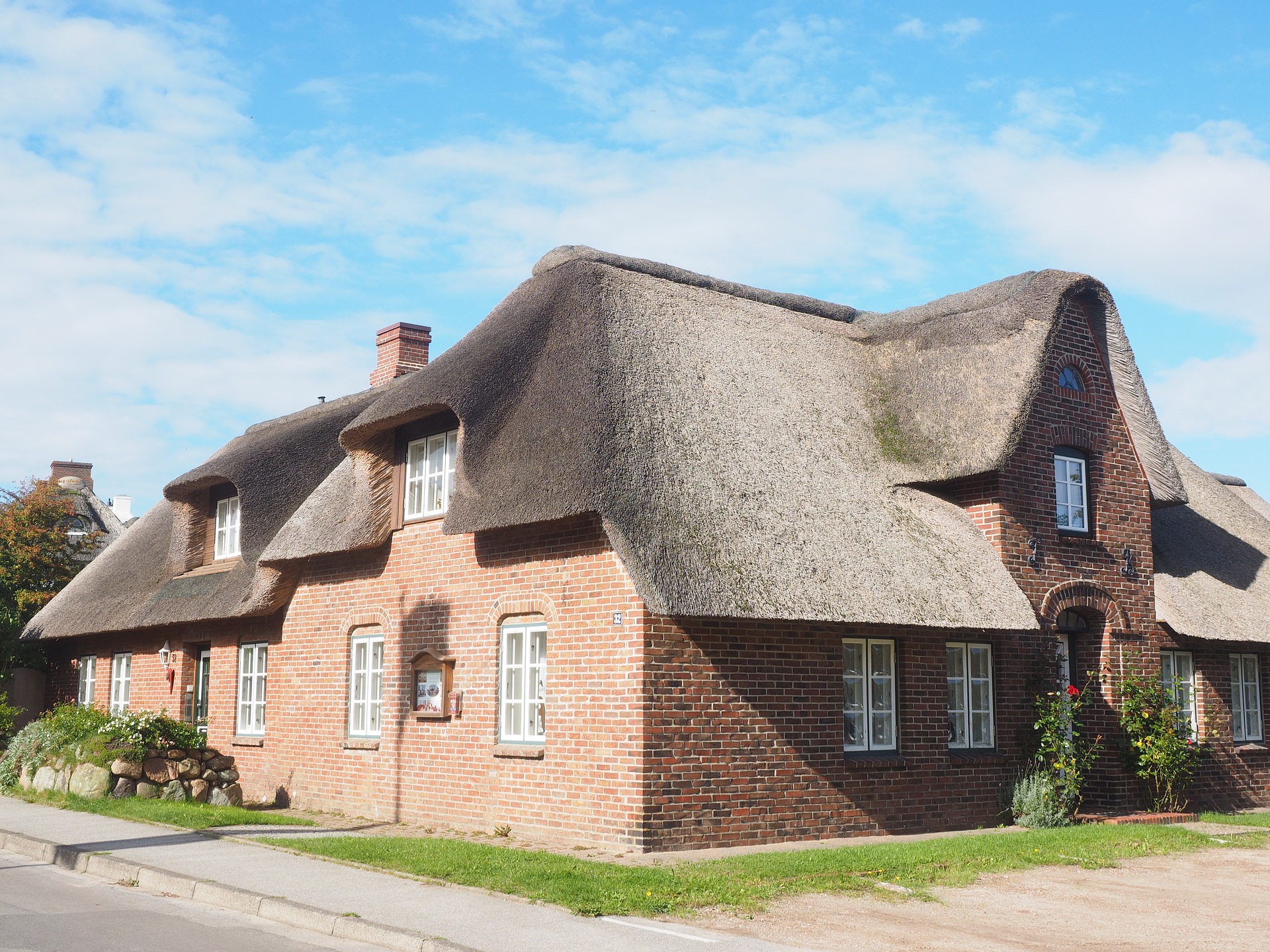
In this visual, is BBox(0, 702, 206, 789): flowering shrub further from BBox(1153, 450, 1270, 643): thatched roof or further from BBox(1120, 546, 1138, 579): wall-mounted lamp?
BBox(1153, 450, 1270, 643): thatched roof

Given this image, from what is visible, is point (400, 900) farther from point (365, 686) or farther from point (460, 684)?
point (365, 686)

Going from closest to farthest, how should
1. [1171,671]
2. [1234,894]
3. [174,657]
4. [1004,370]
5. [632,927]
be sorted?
[632,927], [1234,894], [1004,370], [1171,671], [174,657]

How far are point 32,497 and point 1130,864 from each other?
926 inches

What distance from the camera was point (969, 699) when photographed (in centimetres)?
1521

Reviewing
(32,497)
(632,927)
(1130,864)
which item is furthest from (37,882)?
(32,497)

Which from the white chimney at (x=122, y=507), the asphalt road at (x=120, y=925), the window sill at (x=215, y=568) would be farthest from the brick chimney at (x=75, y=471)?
the asphalt road at (x=120, y=925)

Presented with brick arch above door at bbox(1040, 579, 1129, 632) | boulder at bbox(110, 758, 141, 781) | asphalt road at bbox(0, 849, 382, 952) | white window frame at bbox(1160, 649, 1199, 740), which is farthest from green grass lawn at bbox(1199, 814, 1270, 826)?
boulder at bbox(110, 758, 141, 781)

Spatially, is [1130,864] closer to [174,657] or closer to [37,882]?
[37,882]

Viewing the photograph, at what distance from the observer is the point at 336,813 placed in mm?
16734

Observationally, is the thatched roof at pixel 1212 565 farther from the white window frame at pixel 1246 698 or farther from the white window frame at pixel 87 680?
the white window frame at pixel 87 680

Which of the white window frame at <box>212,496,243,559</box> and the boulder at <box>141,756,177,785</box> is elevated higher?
the white window frame at <box>212,496,243,559</box>

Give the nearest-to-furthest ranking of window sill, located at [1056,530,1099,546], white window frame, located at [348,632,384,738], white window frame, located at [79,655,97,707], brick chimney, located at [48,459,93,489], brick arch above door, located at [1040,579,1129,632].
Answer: brick arch above door, located at [1040,579,1129,632] → window sill, located at [1056,530,1099,546] → white window frame, located at [348,632,384,738] → white window frame, located at [79,655,97,707] → brick chimney, located at [48,459,93,489]

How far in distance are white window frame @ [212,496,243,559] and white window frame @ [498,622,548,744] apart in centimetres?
834

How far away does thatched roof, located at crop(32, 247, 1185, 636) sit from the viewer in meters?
12.6
